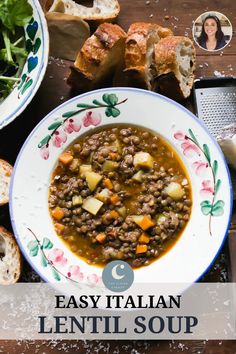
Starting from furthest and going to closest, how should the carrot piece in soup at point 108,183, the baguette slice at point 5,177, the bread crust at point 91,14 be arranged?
the bread crust at point 91,14 → the baguette slice at point 5,177 → the carrot piece in soup at point 108,183

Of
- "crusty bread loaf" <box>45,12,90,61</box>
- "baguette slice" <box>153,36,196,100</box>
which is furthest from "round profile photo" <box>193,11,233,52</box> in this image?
"crusty bread loaf" <box>45,12,90,61</box>

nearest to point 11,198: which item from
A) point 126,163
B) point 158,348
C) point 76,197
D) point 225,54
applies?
point 76,197

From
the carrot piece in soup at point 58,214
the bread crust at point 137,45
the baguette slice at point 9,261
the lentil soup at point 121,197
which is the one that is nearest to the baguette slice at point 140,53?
the bread crust at point 137,45

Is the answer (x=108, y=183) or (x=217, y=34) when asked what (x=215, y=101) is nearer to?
(x=217, y=34)

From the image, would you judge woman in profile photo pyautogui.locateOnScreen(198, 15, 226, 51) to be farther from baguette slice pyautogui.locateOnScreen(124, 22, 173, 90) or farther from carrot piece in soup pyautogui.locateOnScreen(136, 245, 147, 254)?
carrot piece in soup pyautogui.locateOnScreen(136, 245, 147, 254)

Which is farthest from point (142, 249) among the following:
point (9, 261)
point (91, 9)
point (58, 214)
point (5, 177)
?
point (91, 9)

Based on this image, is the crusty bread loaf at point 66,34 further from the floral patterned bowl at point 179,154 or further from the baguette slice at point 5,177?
the baguette slice at point 5,177
